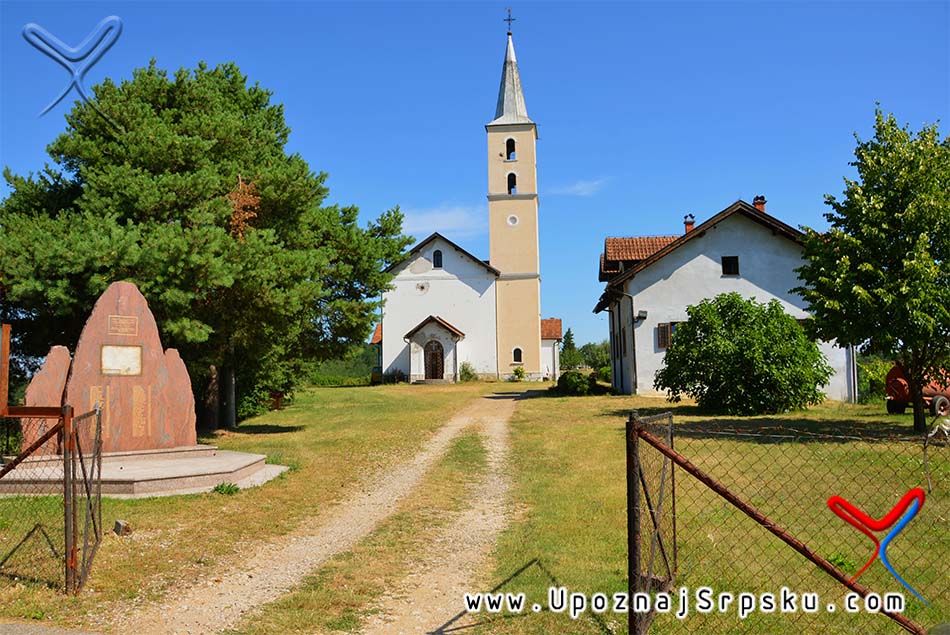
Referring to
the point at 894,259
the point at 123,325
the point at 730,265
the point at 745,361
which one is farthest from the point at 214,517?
the point at 730,265

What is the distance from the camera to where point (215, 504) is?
9.60 meters

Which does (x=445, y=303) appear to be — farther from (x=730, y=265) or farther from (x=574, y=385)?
(x=730, y=265)

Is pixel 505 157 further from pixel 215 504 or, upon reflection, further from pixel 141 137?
pixel 215 504

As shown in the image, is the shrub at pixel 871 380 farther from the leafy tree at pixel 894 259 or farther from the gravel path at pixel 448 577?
the gravel path at pixel 448 577

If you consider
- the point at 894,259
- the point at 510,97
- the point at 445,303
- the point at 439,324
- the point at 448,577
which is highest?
the point at 510,97

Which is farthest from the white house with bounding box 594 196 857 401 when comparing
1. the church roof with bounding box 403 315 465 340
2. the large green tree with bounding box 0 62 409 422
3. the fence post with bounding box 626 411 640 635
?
the fence post with bounding box 626 411 640 635

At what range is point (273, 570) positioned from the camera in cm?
680

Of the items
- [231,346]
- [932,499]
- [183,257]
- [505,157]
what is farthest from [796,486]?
[505,157]

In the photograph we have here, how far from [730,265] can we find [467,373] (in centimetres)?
2137

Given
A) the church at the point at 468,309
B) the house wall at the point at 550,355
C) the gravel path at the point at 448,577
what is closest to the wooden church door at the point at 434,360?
the church at the point at 468,309

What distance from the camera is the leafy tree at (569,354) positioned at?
248 feet

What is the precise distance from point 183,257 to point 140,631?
392 inches

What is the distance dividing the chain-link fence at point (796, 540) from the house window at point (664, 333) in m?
15.4

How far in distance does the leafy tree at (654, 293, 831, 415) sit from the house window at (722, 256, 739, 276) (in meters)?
5.64
